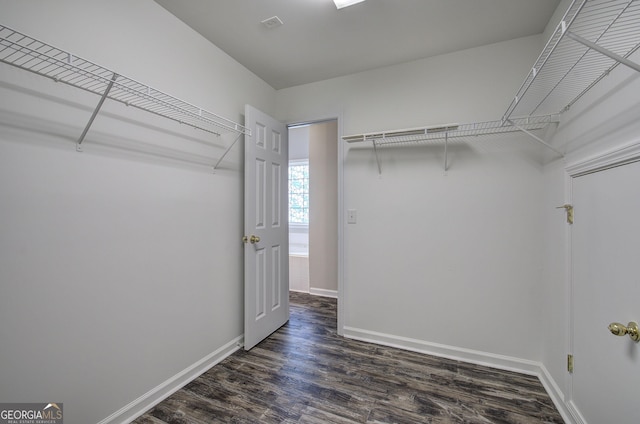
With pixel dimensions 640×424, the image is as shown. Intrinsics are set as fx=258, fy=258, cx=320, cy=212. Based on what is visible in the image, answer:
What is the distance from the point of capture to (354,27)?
1.81 m

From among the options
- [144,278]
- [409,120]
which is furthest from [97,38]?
[409,120]

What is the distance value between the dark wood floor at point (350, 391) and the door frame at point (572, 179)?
0.62 feet

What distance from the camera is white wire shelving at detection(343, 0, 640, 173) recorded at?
923 millimetres

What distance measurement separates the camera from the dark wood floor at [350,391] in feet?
5.00

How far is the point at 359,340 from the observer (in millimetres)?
2404

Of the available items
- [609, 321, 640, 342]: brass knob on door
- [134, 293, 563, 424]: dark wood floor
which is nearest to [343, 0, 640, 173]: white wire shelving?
[609, 321, 640, 342]: brass knob on door

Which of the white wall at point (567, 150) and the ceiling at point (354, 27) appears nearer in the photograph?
the white wall at point (567, 150)

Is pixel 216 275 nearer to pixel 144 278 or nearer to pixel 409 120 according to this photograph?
pixel 144 278

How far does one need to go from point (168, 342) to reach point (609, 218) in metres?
2.54

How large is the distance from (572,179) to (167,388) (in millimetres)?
2812

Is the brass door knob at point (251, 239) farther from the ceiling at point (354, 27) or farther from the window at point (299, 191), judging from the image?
the window at point (299, 191)

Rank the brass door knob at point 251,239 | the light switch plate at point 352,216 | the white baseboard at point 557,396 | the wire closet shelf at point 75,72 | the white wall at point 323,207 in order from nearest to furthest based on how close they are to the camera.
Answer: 1. the wire closet shelf at point 75,72
2. the white baseboard at point 557,396
3. the brass door knob at point 251,239
4. the light switch plate at point 352,216
5. the white wall at point 323,207

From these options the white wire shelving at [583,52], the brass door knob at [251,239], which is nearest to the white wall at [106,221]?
the brass door knob at [251,239]

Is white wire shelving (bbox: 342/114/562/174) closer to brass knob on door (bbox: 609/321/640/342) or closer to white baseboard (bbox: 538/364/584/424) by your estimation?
brass knob on door (bbox: 609/321/640/342)
